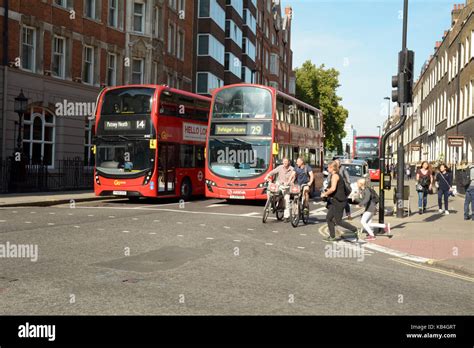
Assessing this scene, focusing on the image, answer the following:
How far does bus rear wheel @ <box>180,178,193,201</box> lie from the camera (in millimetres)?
21344

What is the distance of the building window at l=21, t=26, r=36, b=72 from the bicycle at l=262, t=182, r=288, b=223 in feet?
50.5

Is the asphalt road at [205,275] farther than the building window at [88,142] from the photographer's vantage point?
No

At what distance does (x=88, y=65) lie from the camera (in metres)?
29.3

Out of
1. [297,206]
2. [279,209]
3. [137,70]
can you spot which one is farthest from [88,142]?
[297,206]

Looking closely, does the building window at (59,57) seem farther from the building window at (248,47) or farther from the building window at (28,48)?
the building window at (248,47)

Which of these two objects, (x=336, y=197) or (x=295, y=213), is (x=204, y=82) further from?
(x=336, y=197)

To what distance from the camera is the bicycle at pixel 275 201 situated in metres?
14.5

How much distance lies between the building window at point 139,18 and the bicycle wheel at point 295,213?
73.1 feet

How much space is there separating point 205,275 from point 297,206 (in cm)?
704

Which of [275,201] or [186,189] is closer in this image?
[275,201]

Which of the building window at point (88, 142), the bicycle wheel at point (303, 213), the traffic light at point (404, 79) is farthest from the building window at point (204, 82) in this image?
the traffic light at point (404, 79)

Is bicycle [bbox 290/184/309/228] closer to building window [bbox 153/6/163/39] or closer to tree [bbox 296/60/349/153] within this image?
building window [bbox 153/6/163/39]

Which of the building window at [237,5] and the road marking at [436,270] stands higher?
the building window at [237,5]
